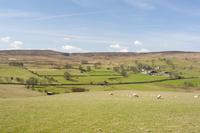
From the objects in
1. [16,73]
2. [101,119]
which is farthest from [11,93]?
[16,73]

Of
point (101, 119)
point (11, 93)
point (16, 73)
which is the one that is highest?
point (16, 73)

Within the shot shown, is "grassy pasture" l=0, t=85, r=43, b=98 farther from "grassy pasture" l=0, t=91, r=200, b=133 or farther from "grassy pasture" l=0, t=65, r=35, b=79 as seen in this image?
"grassy pasture" l=0, t=65, r=35, b=79

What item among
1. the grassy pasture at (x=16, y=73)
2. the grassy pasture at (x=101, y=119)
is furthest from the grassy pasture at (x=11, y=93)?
the grassy pasture at (x=16, y=73)

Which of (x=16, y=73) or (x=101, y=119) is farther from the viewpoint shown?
(x=16, y=73)

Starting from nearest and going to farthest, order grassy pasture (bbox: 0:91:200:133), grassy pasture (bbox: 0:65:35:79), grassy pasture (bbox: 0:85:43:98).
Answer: grassy pasture (bbox: 0:91:200:133) < grassy pasture (bbox: 0:85:43:98) < grassy pasture (bbox: 0:65:35:79)

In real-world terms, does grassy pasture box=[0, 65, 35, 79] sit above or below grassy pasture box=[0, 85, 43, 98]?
above

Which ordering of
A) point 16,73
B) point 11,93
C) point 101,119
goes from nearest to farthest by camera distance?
point 101,119, point 11,93, point 16,73

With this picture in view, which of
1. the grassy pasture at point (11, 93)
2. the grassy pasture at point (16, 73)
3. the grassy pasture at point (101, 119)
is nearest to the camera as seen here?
the grassy pasture at point (101, 119)

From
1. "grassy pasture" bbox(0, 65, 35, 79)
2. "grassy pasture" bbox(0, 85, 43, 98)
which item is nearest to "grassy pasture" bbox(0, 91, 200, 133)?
"grassy pasture" bbox(0, 85, 43, 98)

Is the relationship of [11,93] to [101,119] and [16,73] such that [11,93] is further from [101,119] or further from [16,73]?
[16,73]

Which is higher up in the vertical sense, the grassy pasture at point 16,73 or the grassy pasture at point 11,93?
the grassy pasture at point 16,73

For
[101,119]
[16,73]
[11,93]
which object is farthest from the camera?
[16,73]

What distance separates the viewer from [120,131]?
21.0 m

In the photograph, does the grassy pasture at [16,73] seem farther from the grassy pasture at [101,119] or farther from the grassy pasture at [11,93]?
the grassy pasture at [101,119]
